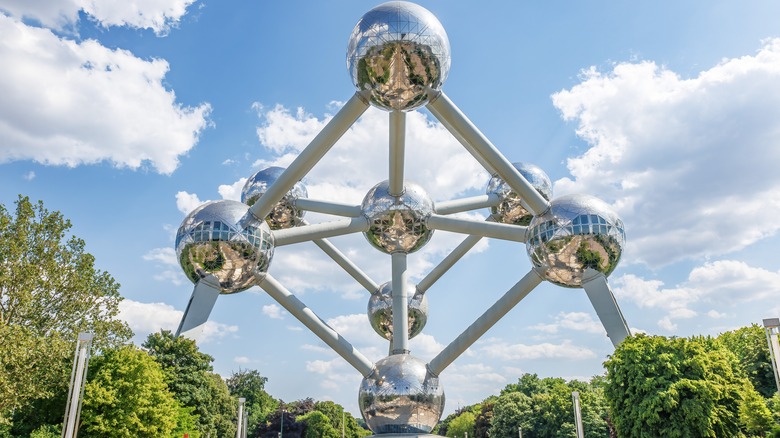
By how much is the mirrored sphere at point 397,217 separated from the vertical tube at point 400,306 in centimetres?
37

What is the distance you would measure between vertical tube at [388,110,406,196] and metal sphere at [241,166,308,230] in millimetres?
3916

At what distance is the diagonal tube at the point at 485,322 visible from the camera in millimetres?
12914

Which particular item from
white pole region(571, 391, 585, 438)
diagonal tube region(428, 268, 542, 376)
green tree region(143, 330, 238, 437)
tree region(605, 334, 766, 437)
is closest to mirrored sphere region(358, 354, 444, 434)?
diagonal tube region(428, 268, 542, 376)

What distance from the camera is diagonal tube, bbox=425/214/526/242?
13.7 meters

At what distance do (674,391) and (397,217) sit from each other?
513 inches

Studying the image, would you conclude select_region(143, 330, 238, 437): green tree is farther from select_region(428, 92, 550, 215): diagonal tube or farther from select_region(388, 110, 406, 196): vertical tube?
select_region(428, 92, 550, 215): diagonal tube

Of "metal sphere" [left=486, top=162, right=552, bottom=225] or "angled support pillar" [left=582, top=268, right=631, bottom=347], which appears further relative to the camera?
"metal sphere" [left=486, top=162, right=552, bottom=225]

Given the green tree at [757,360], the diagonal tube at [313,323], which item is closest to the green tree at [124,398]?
the diagonal tube at [313,323]

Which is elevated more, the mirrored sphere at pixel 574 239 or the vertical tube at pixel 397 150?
the vertical tube at pixel 397 150

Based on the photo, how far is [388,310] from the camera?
1753cm

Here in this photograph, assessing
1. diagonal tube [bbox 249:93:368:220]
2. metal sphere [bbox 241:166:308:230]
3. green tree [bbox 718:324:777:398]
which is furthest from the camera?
green tree [bbox 718:324:777:398]

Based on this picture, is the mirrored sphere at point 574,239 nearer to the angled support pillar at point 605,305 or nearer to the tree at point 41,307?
the angled support pillar at point 605,305

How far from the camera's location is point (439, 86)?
11305mm

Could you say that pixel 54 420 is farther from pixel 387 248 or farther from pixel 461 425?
pixel 461 425
